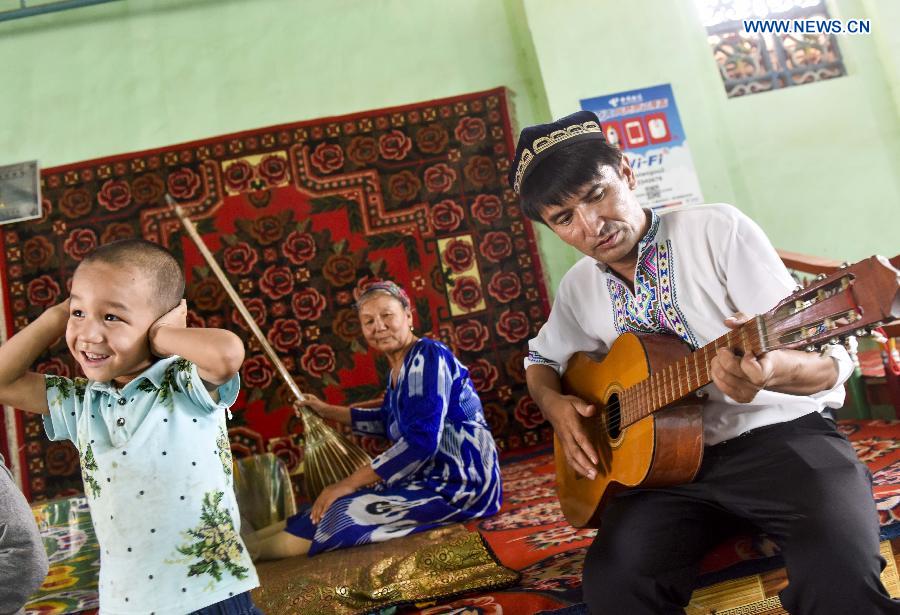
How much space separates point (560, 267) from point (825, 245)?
1465 millimetres

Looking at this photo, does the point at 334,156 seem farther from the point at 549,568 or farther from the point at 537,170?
the point at 549,568

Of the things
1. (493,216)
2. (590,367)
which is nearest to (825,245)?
(493,216)

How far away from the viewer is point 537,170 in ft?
5.54

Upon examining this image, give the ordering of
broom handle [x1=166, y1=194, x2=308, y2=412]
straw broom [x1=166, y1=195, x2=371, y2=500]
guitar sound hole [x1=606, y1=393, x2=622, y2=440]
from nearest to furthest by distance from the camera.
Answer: guitar sound hole [x1=606, y1=393, x2=622, y2=440] → straw broom [x1=166, y1=195, x2=371, y2=500] → broom handle [x1=166, y1=194, x2=308, y2=412]

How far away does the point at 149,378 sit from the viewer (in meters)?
1.28

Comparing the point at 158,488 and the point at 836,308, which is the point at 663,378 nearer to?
the point at 836,308

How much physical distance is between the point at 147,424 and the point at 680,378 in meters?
1.01

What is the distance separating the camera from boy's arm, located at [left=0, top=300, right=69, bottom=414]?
A: 129cm

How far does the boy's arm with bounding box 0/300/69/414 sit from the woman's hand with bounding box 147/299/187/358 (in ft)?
0.55

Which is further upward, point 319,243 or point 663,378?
point 319,243

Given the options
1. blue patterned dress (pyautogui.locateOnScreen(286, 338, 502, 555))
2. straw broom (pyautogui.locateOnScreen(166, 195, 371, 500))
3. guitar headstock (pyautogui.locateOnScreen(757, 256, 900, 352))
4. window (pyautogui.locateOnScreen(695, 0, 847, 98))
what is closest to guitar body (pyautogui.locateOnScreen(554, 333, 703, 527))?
guitar headstock (pyautogui.locateOnScreen(757, 256, 900, 352))

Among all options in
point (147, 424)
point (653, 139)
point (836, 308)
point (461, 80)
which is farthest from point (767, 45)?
point (147, 424)

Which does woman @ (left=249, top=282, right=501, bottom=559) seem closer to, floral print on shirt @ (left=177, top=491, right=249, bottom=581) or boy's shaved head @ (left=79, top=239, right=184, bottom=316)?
floral print on shirt @ (left=177, top=491, right=249, bottom=581)

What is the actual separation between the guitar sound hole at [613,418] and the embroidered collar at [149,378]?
→ 0.97 meters
